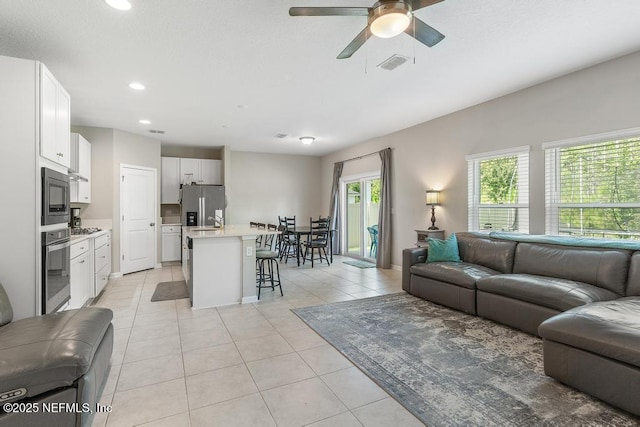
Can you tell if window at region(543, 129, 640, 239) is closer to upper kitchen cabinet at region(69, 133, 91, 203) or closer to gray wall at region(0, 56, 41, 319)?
gray wall at region(0, 56, 41, 319)

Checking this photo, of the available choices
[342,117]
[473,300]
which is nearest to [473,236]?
[473,300]

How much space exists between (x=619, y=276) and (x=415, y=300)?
2.09 meters

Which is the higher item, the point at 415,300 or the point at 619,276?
the point at 619,276

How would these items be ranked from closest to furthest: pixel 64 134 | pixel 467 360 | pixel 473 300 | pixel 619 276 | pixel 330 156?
pixel 467 360 → pixel 619 276 → pixel 64 134 → pixel 473 300 → pixel 330 156

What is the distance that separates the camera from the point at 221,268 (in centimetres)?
408

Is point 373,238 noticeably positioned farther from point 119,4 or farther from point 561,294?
point 119,4

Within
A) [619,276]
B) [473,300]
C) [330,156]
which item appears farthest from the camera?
[330,156]

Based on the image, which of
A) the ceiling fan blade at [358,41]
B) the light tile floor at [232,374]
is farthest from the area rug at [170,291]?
the ceiling fan blade at [358,41]

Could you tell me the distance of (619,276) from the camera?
290 centimetres

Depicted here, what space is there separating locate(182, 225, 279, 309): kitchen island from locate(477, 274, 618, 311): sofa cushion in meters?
2.93

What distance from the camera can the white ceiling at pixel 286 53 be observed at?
7.97 ft

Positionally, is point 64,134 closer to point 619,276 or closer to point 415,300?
point 415,300

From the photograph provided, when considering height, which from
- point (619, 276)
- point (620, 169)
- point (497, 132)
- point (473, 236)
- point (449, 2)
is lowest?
point (619, 276)

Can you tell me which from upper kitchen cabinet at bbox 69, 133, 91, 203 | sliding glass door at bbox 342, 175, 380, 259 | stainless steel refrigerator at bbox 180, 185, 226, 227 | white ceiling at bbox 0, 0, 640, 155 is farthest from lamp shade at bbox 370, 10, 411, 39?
stainless steel refrigerator at bbox 180, 185, 226, 227
